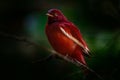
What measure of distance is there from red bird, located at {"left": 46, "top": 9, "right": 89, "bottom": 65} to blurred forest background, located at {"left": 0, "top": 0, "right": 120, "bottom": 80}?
0.02m

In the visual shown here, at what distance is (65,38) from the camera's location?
0.75 meters

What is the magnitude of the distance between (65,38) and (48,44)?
4cm

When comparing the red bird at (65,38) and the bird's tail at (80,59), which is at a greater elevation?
the red bird at (65,38)

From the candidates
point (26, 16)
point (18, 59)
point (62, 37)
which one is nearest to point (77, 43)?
point (62, 37)

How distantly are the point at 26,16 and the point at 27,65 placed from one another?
0.21 meters

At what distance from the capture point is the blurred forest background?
75 centimetres

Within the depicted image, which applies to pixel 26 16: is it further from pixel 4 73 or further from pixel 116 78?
pixel 116 78

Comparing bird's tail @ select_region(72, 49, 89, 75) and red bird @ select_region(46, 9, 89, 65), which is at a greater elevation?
red bird @ select_region(46, 9, 89, 65)

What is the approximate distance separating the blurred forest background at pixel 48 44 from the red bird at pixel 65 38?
0.07 feet

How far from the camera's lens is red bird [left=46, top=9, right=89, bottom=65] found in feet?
2.36

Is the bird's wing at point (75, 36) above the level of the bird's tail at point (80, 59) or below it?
above

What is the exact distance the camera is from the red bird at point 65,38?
28.4 inches

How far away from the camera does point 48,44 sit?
2.51 ft

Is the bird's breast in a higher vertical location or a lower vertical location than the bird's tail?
higher
